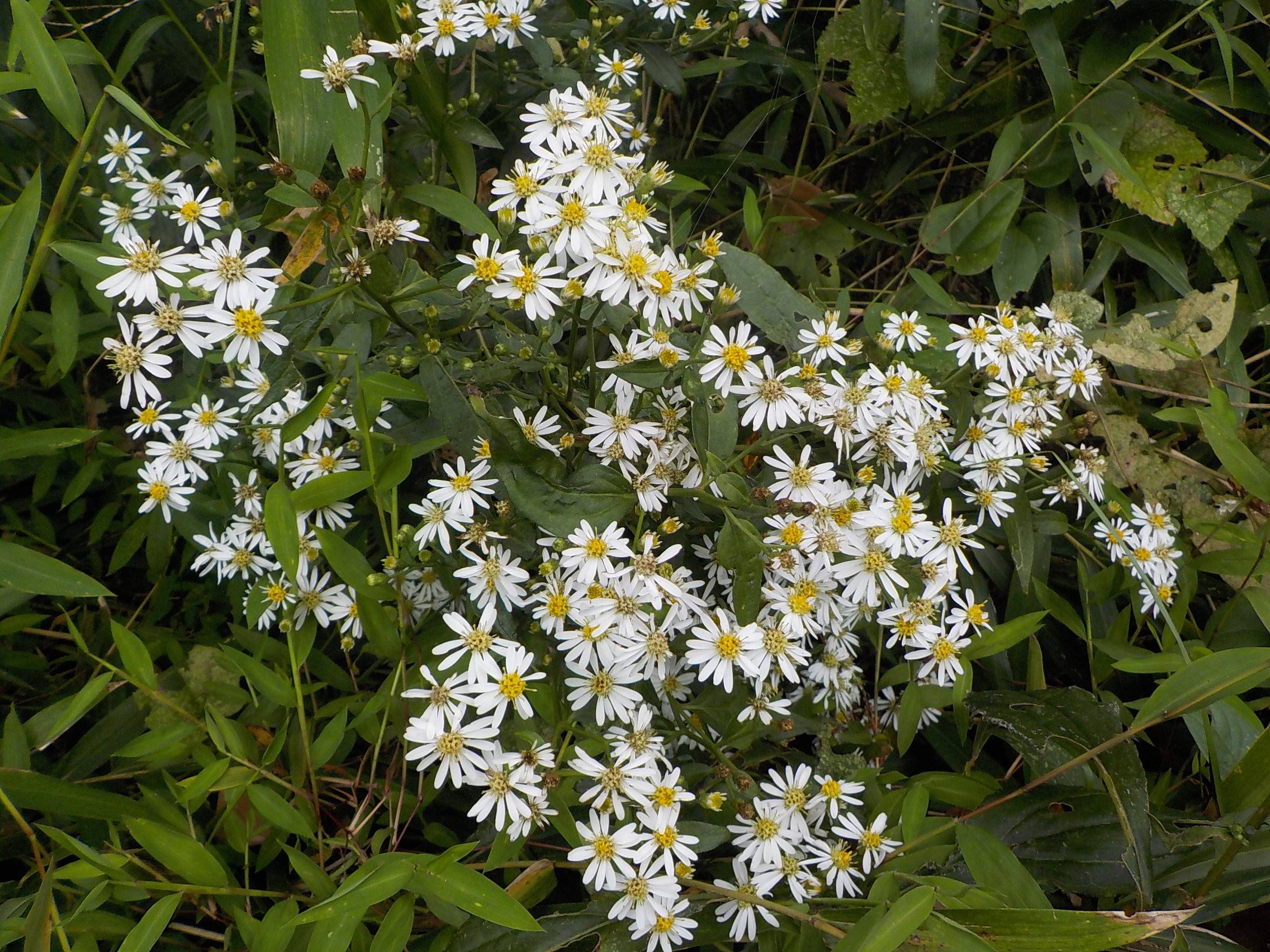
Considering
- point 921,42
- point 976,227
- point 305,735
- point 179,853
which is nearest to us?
point 179,853

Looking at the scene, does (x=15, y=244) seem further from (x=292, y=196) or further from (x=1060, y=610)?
(x=1060, y=610)

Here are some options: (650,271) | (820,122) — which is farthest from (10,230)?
(820,122)

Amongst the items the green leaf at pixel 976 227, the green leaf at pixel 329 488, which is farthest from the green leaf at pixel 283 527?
the green leaf at pixel 976 227

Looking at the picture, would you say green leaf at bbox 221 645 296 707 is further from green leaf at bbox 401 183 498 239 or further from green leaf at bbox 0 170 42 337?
green leaf at bbox 401 183 498 239

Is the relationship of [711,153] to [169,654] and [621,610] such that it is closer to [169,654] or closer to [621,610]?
[621,610]

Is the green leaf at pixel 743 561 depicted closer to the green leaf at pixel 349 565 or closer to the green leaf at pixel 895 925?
the green leaf at pixel 895 925

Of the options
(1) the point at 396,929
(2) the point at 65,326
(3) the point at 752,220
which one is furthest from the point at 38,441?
(3) the point at 752,220

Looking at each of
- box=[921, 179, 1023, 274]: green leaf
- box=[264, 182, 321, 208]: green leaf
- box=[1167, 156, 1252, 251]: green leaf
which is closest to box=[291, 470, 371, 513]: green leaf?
box=[264, 182, 321, 208]: green leaf
